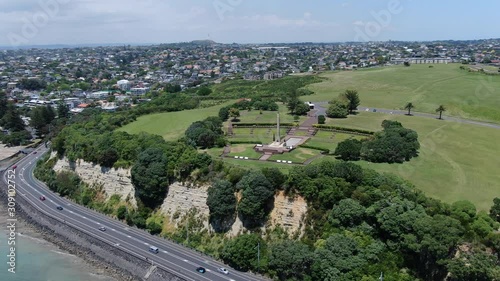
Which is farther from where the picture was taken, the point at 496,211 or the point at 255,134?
the point at 255,134

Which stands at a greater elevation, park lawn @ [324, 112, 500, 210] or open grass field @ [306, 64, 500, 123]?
open grass field @ [306, 64, 500, 123]

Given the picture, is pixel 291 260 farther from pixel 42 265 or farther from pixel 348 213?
pixel 42 265

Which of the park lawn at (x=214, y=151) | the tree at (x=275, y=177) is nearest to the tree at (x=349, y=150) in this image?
the tree at (x=275, y=177)

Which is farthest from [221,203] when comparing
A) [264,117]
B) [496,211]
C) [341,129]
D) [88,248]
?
[264,117]

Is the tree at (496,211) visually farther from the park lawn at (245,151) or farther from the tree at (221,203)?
the park lawn at (245,151)

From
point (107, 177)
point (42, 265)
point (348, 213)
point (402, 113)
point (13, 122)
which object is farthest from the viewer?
point (13, 122)

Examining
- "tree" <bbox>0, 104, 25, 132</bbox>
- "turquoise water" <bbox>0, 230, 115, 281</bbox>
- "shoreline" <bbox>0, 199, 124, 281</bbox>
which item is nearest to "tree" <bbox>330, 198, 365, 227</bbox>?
"shoreline" <bbox>0, 199, 124, 281</bbox>

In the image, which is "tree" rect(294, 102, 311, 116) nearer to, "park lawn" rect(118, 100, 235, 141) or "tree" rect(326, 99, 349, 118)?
"tree" rect(326, 99, 349, 118)
